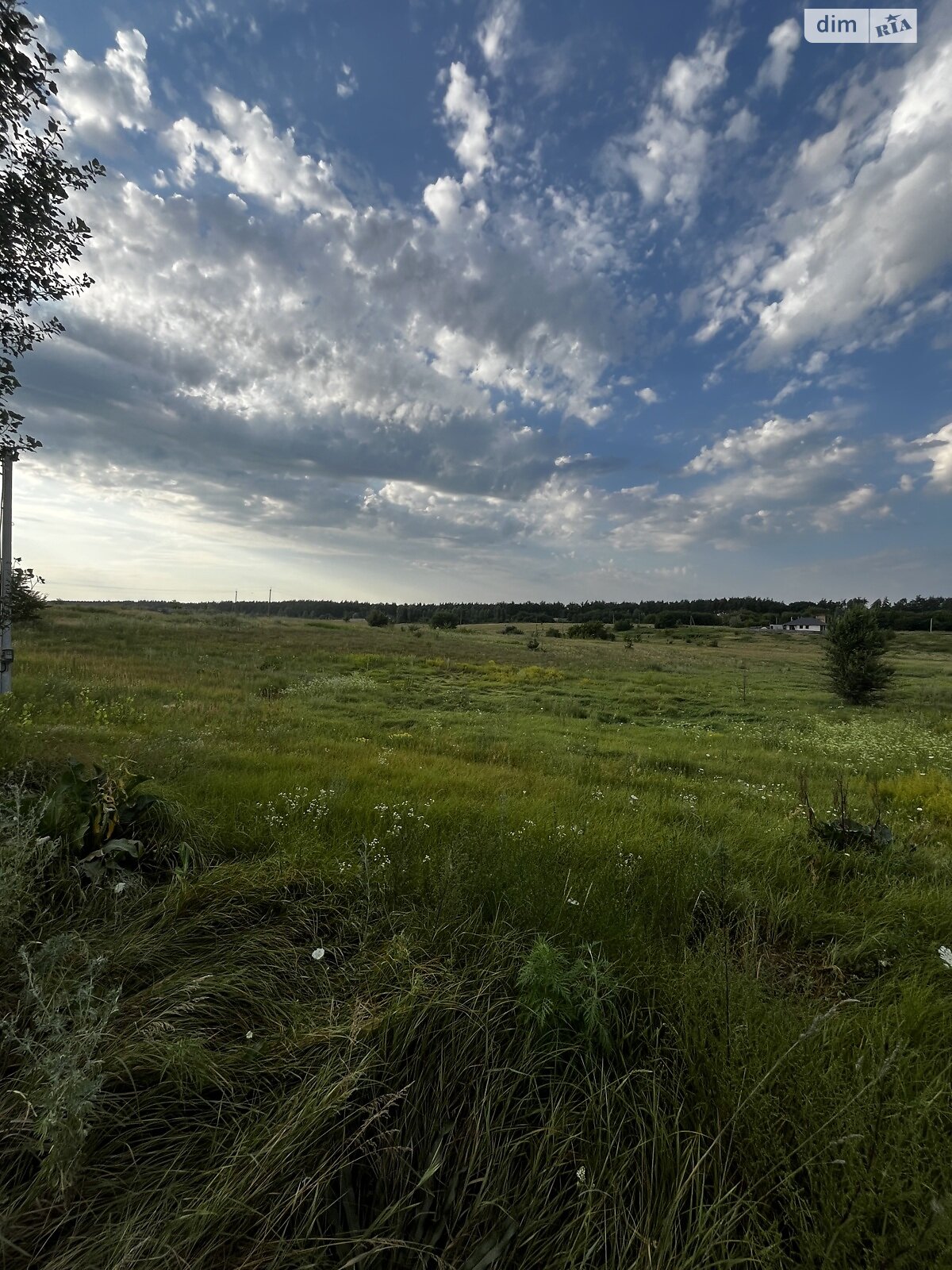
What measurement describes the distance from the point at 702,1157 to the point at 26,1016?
9.43 ft

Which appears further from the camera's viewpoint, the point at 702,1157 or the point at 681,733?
the point at 681,733

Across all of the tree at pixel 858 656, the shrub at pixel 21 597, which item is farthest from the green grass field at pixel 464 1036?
the tree at pixel 858 656

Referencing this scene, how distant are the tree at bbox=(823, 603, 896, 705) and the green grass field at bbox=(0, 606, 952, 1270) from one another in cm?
2041

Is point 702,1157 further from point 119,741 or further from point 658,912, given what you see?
point 119,741

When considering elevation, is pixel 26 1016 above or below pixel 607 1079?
above

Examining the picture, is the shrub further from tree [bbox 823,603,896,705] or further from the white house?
the white house

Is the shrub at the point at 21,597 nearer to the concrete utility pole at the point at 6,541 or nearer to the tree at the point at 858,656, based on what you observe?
the concrete utility pole at the point at 6,541

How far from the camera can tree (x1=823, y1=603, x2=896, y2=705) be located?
22406mm

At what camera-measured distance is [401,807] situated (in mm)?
5176

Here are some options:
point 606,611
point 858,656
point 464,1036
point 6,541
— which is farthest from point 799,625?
point 464,1036

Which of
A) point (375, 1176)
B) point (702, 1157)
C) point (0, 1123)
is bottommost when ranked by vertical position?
point (375, 1176)

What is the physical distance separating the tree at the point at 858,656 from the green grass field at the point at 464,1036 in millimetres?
20415

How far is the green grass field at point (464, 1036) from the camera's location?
170 centimetres

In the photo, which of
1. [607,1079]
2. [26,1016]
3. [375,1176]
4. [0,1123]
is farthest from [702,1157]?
[26,1016]
